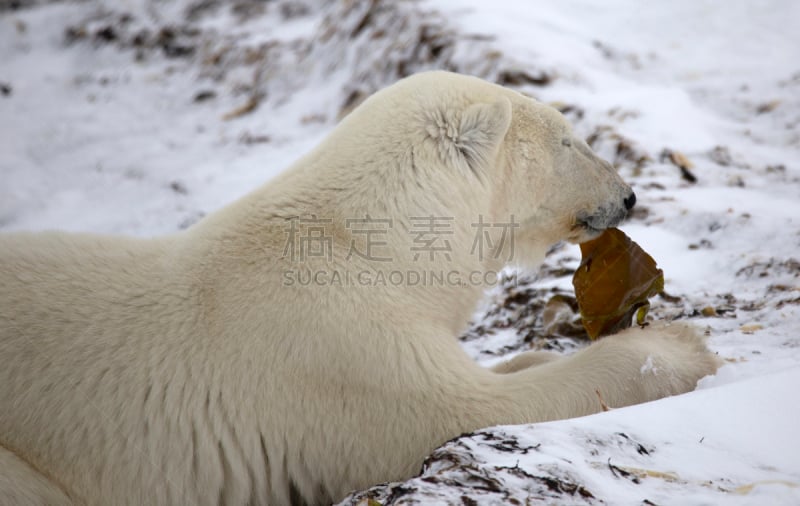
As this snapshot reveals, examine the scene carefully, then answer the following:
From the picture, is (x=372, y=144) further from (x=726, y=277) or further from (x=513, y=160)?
(x=726, y=277)

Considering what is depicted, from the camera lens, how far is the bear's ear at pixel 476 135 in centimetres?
285

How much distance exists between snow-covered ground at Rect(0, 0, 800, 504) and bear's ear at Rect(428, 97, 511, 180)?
109 centimetres

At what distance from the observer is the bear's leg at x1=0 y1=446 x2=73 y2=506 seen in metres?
2.18

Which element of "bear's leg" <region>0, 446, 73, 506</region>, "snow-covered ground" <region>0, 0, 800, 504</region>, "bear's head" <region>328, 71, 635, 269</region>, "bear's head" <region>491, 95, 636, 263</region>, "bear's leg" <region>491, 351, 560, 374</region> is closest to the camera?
"snow-covered ground" <region>0, 0, 800, 504</region>

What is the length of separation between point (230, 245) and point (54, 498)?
3.14 feet

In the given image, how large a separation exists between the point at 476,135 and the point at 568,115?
286cm

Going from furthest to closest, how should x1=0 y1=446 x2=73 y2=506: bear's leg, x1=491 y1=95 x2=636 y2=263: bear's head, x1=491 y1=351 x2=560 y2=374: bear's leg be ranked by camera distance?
x1=491 y1=351 x2=560 y2=374: bear's leg < x1=491 y1=95 x2=636 y2=263: bear's head < x1=0 y1=446 x2=73 y2=506: bear's leg

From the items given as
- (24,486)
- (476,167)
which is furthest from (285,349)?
(476,167)

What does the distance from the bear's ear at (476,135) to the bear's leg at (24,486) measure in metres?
1.70

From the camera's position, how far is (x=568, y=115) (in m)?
5.50

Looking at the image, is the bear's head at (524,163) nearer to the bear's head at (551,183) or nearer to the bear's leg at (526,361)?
the bear's head at (551,183)

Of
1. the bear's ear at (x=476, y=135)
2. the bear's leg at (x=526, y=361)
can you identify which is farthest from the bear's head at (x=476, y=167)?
the bear's leg at (x=526, y=361)

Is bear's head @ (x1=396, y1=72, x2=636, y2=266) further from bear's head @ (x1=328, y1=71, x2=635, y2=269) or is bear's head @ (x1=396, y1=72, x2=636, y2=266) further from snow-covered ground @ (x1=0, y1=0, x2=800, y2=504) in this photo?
snow-covered ground @ (x1=0, y1=0, x2=800, y2=504)

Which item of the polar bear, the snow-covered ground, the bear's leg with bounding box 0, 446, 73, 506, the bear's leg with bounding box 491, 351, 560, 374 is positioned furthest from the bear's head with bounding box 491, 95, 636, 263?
the bear's leg with bounding box 0, 446, 73, 506
